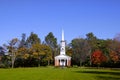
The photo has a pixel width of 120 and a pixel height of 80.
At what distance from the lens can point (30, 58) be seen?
11800cm

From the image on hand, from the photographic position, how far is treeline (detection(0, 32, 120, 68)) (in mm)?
109312

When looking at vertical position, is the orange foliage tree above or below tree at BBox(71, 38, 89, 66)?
below

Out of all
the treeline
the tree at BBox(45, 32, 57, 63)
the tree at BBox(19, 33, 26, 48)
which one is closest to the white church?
the treeline

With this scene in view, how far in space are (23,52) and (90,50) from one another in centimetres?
2784

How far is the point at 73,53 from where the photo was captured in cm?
12638

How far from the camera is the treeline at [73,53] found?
109 m

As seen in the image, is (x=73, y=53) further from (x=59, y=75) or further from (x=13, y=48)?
(x=59, y=75)

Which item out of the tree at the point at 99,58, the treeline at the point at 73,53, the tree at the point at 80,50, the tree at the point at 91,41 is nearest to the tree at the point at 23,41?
the treeline at the point at 73,53

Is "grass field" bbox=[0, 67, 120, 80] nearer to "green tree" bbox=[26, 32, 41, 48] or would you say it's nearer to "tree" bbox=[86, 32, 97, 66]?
"tree" bbox=[86, 32, 97, 66]

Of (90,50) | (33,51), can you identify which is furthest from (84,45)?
(33,51)

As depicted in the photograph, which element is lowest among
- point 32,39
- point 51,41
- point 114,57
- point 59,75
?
point 59,75

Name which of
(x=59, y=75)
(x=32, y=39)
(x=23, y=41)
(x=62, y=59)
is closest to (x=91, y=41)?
(x=62, y=59)

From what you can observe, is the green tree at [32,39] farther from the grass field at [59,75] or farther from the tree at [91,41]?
the grass field at [59,75]

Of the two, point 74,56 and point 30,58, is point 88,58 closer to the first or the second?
point 74,56
